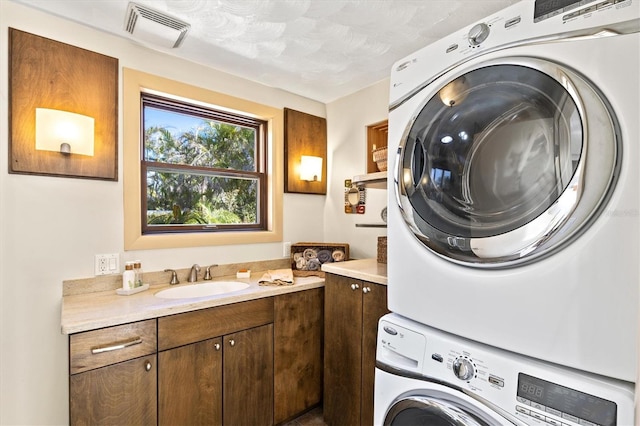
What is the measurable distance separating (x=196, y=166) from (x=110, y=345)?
50.4 inches

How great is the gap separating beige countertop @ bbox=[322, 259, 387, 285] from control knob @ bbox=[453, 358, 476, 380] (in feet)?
2.24

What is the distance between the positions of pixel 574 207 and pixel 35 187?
221 cm

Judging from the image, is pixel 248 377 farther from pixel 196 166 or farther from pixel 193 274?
pixel 196 166

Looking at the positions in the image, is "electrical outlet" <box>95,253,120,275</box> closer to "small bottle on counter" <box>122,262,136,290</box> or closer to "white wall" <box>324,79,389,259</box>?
"small bottle on counter" <box>122,262,136,290</box>

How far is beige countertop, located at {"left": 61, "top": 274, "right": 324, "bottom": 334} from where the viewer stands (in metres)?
1.28

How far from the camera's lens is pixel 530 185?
0.74m

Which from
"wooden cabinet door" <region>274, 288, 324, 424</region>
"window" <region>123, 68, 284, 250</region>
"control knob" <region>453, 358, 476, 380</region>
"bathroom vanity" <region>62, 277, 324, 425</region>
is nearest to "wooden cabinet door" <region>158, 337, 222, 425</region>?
"bathroom vanity" <region>62, 277, 324, 425</region>

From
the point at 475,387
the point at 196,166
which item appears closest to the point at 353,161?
the point at 196,166

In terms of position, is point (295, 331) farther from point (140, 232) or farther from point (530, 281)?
point (530, 281)

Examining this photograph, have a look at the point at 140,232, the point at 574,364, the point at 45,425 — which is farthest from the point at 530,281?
the point at 45,425

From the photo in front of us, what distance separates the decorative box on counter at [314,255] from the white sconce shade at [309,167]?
59cm

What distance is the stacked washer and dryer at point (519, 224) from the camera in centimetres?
60

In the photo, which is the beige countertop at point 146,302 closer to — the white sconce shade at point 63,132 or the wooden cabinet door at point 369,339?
the wooden cabinet door at point 369,339

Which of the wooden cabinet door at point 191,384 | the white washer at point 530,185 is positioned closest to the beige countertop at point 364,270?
the white washer at point 530,185
